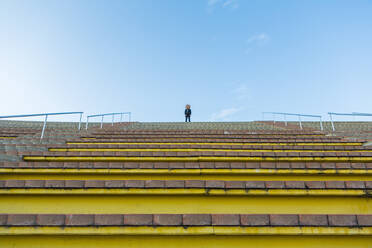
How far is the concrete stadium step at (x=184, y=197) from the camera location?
7.55 ft

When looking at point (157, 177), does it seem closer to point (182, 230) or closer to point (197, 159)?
point (197, 159)

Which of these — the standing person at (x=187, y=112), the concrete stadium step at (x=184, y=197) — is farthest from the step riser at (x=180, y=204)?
the standing person at (x=187, y=112)

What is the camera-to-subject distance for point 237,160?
3.41 meters

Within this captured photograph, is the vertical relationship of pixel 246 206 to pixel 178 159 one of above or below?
below

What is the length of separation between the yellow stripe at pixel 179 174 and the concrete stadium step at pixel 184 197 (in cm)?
37

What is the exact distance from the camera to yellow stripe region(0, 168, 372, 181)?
2.77 m

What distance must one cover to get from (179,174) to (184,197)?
0.48 metres

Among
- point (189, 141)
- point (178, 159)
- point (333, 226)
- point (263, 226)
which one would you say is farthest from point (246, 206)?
point (189, 141)

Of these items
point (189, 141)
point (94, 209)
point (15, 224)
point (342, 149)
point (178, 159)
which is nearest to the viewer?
point (15, 224)

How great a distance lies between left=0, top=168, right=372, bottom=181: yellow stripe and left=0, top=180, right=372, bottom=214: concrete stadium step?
0.37 metres

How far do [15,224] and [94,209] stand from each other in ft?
2.14

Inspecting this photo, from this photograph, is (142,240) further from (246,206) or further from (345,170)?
(345,170)

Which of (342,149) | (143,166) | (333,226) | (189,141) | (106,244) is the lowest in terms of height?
(106,244)

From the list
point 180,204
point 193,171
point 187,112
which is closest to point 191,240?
point 180,204
